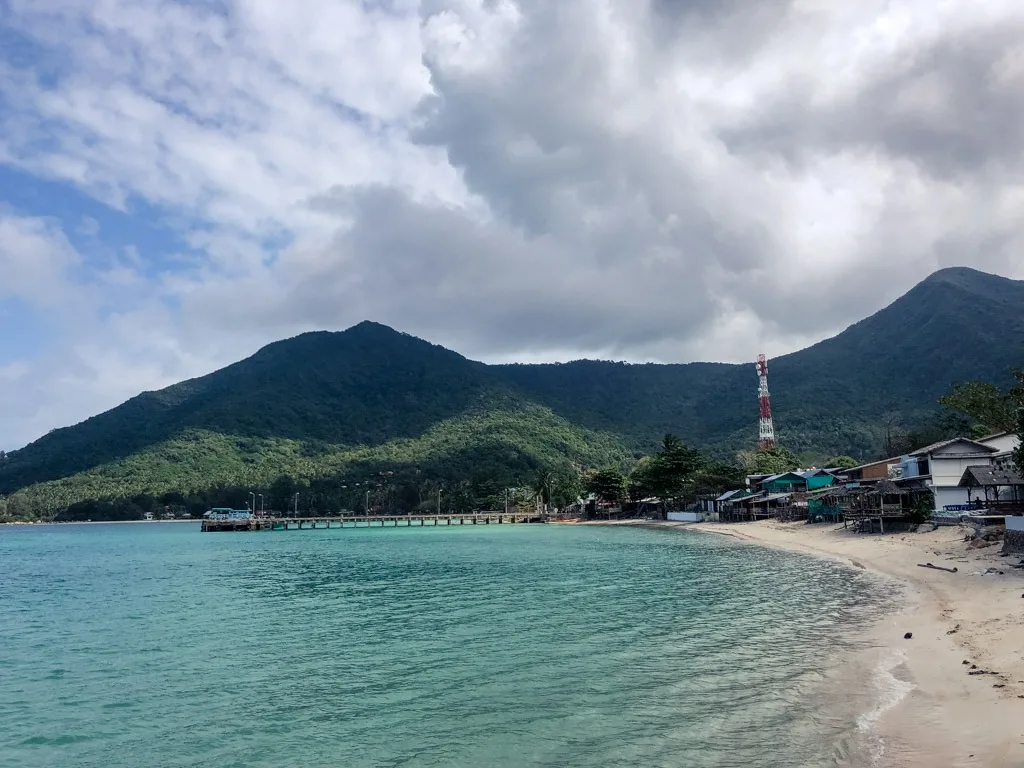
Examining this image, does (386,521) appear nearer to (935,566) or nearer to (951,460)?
(951,460)

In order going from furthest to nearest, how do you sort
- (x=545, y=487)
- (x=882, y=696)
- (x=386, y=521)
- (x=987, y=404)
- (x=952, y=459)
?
(x=386, y=521) < (x=545, y=487) < (x=952, y=459) < (x=987, y=404) < (x=882, y=696)

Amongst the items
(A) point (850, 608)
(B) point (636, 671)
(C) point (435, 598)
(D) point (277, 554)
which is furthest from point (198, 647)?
(D) point (277, 554)

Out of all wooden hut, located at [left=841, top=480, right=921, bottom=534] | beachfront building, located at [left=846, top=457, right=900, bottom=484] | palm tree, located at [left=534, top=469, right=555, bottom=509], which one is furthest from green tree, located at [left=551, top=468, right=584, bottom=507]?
wooden hut, located at [left=841, top=480, right=921, bottom=534]

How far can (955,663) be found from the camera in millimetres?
13703

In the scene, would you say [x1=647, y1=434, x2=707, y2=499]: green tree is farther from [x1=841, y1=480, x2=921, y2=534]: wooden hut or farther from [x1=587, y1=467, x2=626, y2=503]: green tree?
[x1=841, y1=480, x2=921, y2=534]: wooden hut

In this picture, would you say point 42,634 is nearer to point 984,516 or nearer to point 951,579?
point 951,579

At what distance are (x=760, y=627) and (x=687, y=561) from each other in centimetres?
2082

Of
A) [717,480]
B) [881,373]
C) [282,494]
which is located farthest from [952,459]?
[881,373]

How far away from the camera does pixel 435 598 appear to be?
27.3 metres

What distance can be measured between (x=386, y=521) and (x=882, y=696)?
13360cm

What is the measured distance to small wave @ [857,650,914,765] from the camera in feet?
32.4

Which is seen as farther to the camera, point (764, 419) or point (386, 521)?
point (386, 521)

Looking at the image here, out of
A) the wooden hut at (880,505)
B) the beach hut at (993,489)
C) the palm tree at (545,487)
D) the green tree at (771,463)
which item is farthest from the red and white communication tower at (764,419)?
the beach hut at (993,489)

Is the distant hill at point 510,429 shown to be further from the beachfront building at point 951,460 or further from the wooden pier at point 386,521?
the beachfront building at point 951,460
